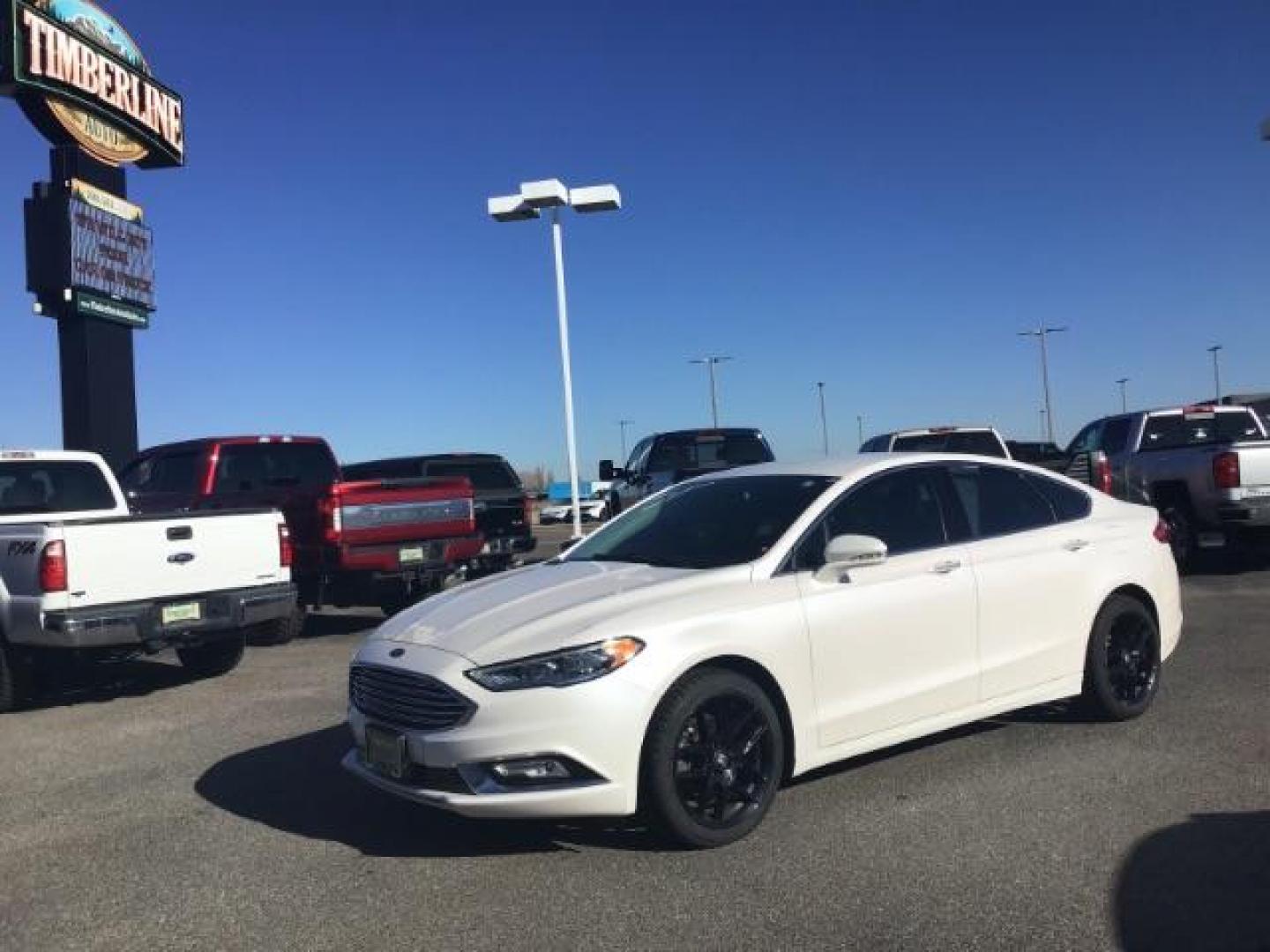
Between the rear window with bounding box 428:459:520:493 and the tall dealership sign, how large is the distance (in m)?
9.93

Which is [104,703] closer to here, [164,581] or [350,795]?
[164,581]

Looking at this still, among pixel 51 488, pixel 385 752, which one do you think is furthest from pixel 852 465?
pixel 51 488

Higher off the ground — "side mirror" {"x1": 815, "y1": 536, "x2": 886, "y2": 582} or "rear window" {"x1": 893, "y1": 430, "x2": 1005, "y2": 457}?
"rear window" {"x1": 893, "y1": 430, "x2": 1005, "y2": 457}

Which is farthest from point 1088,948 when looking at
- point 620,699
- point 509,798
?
point 509,798

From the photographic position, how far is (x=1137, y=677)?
6.45 meters

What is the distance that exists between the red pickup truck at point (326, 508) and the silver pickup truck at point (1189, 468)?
24.9 ft

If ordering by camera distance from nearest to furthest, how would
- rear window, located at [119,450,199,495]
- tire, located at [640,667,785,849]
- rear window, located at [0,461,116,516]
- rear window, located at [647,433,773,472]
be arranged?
1. tire, located at [640,667,785,849]
2. rear window, located at [0,461,116,516]
3. rear window, located at [119,450,199,495]
4. rear window, located at [647,433,773,472]

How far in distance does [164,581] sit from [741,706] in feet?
17.2

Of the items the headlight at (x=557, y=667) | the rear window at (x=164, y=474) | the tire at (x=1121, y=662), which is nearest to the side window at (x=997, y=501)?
the tire at (x=1121, y=662)

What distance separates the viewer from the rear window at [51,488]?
937cm

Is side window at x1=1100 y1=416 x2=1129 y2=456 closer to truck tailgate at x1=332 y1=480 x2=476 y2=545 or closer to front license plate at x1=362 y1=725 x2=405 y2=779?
truck tailgate at x1=332 y1=480 x2=476 y2=545

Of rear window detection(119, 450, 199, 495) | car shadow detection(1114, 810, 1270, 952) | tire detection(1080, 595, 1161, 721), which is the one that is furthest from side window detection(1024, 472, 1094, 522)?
rear window detection(119, 450, 199, 495)

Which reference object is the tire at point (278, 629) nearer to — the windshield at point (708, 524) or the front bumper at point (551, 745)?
the windshield at point (708, 524)

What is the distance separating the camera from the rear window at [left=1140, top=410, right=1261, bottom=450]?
14.7m
